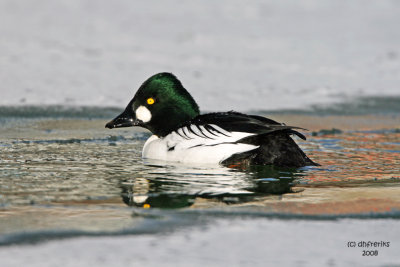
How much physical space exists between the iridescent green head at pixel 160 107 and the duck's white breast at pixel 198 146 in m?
Answer: 0.43

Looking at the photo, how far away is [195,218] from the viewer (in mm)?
4148

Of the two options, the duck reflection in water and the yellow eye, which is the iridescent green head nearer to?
the yellow eye

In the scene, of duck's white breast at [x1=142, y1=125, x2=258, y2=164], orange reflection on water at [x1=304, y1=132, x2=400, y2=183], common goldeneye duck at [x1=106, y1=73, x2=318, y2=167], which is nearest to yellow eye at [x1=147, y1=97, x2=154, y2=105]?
common goldeneye duck at [x1=106, y1=73, x2=318, y2=167]

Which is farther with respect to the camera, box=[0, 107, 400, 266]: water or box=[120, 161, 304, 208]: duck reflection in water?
box=[120, 161, 304, 208]: duck reflection in water

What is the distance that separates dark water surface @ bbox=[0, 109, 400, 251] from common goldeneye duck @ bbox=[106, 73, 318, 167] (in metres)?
0.13

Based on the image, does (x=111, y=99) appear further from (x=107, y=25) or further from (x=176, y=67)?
(x=107, y=25)

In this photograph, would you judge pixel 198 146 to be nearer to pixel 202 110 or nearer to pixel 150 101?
pixel 150 101

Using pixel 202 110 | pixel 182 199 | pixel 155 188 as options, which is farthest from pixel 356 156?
pixel 202 110

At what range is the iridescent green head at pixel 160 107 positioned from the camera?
22.5 feet

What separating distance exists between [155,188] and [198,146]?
1.17 metres

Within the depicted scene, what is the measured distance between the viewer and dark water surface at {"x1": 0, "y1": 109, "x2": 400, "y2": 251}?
4.11m

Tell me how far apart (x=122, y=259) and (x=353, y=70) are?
32.6 feet

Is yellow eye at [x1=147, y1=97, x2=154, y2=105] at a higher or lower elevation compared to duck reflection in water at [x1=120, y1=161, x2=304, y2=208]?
higher

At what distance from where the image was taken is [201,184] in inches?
205
